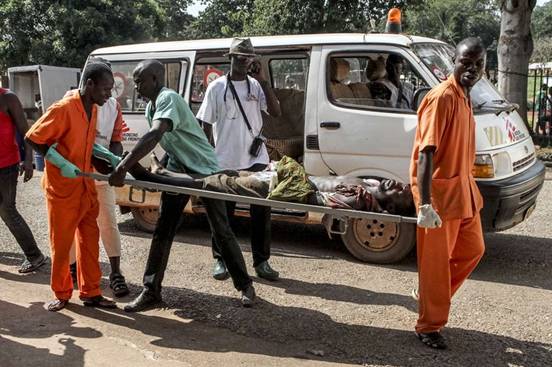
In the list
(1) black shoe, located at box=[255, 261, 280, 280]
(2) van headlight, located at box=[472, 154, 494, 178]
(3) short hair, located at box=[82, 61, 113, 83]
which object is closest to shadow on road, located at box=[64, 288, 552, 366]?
(1) black shoe, located at box=[255, 261, 280, 280]

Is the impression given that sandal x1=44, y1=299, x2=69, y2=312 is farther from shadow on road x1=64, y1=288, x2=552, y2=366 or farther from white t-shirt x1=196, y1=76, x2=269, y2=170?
white t-shirt x1=196, y1=76, x2=269, y2=170

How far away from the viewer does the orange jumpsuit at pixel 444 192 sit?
3.59 m

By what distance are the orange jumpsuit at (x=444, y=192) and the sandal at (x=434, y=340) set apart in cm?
3

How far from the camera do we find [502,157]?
206 inches

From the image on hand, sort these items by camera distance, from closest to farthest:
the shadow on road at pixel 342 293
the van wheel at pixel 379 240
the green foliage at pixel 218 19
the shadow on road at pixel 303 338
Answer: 1. the shadow on road at pixel 303 338
2. the shadow on road at pixel 342 293
3. the van wheel at pixel 379 240
4. the green foliage at pixel 218 19

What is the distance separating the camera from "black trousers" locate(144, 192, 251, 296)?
174 inches

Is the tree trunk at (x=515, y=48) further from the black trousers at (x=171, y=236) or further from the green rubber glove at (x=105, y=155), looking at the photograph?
the green rubber glove at (x=105, y=155)

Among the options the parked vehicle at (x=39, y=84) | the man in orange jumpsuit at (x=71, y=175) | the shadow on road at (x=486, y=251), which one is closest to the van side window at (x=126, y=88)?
the shadow on road at (x=486, y=251)

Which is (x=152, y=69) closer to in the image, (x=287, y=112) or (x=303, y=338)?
(x=303, y=338)

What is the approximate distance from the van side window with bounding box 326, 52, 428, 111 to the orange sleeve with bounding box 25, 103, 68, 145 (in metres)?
2.51

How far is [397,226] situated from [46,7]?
872 inches

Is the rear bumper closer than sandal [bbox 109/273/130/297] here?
No

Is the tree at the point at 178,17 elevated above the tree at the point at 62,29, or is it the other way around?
the tree at the point at 178,17

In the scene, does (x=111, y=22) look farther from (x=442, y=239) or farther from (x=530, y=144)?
(x=442, y=239)
